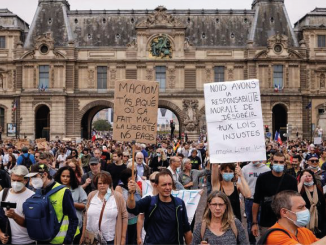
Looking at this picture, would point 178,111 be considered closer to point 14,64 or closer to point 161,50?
point 161,50

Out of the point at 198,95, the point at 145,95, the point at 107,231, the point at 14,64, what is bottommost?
the point at 107,231

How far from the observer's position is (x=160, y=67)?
4344 cm

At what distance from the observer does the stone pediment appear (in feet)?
141

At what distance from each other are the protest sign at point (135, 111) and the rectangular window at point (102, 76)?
1427 inches

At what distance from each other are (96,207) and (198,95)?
36.8 meters

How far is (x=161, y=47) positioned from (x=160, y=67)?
1800 millimetres

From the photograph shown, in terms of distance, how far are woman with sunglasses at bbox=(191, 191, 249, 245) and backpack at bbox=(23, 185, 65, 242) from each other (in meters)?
1.96

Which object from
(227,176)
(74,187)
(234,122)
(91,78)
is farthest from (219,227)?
(91,78)

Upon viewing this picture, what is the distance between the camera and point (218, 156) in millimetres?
7344

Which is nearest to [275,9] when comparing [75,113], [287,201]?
[75,113]

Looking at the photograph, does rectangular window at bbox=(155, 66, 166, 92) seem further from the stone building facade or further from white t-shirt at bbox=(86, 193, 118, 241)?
white t-shirt at bbox=(86, 193, 118, 241)

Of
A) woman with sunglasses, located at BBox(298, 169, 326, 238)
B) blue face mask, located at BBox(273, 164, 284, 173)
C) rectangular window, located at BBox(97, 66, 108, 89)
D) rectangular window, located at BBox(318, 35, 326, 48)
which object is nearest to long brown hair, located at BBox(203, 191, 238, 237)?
blue face mask, located at BBox(273, 164, 284, 173)

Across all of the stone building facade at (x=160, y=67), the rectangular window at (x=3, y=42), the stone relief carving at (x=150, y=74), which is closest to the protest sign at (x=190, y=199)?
the stone building facade at (x=160, y=67)

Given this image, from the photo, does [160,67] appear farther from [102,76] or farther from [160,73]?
[102,76]
